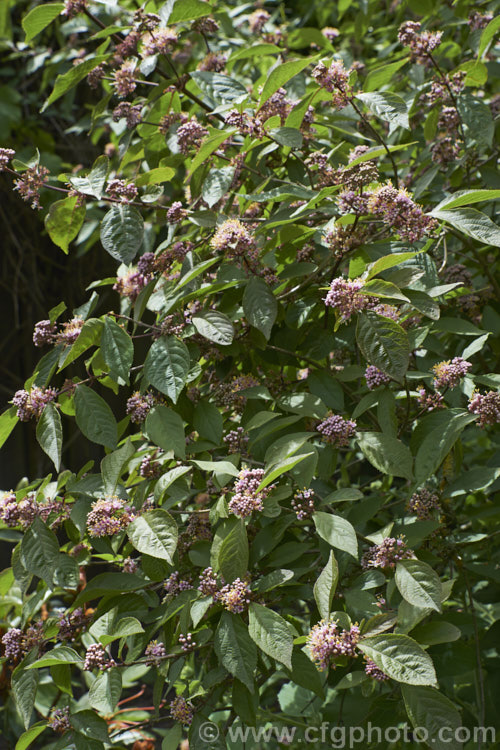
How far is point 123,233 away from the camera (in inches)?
47.1

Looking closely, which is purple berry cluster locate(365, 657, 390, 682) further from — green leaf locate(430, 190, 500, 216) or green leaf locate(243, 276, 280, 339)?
green leaf locate(430, 190, 500, 216)

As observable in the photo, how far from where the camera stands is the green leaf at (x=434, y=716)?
2.63 ft

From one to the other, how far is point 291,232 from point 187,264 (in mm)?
208

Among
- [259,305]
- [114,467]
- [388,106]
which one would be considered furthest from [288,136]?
[114,467]

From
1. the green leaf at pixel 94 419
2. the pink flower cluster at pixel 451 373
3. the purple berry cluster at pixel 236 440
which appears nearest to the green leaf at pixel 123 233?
the green leaf at pixel 94 419

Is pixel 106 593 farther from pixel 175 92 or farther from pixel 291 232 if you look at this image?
pixel 175 92

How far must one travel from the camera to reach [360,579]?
40.3 inches

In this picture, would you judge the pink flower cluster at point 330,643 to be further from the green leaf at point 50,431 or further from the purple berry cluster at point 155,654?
the green leaf at point 50,431

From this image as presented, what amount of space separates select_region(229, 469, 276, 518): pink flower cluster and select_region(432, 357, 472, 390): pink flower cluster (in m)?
0.37

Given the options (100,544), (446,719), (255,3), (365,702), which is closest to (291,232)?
(100,544)

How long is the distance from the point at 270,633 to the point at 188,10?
Result: 128 cm

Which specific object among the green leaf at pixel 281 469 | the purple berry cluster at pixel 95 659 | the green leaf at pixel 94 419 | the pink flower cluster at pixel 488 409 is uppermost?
the green leaf at pixel 94 419

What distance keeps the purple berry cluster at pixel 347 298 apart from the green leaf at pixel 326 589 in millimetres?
360

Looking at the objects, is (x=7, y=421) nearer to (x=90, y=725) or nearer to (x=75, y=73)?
(x=90, y=725)
